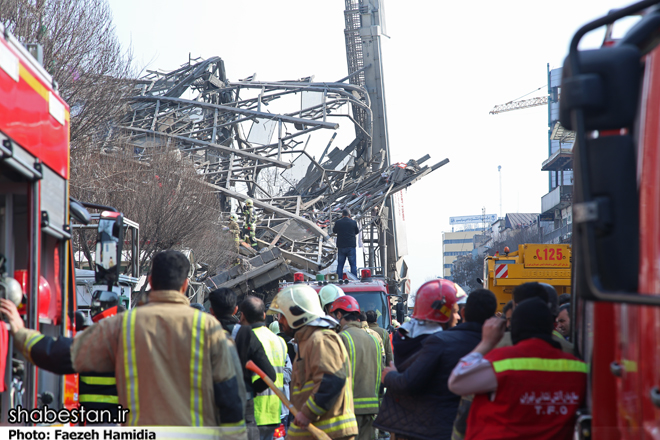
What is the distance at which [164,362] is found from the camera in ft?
11.3

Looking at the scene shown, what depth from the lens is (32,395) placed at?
3.86m

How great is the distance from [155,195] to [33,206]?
60.6 feet

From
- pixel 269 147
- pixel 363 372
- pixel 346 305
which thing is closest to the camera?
pixel 363 372

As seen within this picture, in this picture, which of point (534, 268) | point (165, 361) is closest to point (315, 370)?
point (165, 361)

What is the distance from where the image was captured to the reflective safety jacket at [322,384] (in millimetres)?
4809

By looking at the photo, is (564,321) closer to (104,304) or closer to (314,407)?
(314,407)

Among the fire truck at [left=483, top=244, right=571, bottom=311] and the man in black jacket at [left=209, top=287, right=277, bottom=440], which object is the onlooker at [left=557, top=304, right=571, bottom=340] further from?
the fire truck at [left=483, top=244, right=571, bottom=311]

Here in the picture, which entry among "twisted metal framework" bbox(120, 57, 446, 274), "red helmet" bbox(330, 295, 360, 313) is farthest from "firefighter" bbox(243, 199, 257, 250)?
"red helmet" bbox(330, 295, 360, 313)

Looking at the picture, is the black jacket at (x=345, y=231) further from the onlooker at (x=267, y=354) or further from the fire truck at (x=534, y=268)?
the onlooker at (x=267, y=354)

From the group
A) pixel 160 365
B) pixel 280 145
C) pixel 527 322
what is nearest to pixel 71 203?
pixel 160 365

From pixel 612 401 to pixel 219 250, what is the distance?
24.8m

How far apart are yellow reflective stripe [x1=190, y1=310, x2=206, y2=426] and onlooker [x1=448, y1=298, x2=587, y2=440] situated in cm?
129

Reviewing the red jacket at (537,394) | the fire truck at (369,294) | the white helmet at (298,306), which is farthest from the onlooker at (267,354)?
the fire truck at (369,294)

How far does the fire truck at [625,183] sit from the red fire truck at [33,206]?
105 inches
